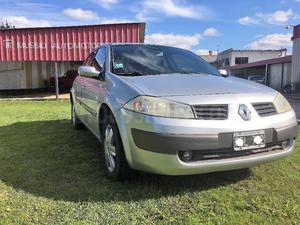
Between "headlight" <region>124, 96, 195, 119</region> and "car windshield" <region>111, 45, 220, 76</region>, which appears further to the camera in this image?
"car windshield" <region>111, 45, 220, 76</region>

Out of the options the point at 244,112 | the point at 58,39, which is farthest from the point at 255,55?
the point at 244,112

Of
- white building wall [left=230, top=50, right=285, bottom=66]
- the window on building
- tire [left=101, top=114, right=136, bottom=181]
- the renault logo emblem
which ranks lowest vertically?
tire [left=101, top=114, right=136, bottom=181]

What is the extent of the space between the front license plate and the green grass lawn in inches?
19.3

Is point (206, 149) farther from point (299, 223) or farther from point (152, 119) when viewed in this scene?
point (299, 223)

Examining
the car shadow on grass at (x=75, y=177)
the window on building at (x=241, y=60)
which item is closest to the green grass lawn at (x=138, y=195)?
the car shadow on grass at (x=75, y=177)

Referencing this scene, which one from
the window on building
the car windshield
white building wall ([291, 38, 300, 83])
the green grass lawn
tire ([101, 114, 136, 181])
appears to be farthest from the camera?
the window on building

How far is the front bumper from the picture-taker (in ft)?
11.2

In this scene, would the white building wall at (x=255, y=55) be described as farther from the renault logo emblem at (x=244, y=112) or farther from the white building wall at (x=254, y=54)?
the renault logo emblem at (x=244, y=112)

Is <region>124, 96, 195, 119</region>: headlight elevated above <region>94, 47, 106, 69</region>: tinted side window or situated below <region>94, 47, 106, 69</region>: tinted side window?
below

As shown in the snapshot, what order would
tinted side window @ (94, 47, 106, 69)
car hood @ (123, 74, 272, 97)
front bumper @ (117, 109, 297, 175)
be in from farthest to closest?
tinted side window @ (94, 47, 106, 69), car hood @ (123, 74, 272, 97), front bumper @ (117, 109, 297, 175)

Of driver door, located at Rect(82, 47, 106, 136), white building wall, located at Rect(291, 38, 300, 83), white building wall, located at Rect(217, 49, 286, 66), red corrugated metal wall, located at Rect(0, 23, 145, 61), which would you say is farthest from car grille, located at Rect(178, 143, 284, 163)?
white building wall, located at Rect(217, 49, 286, 66)

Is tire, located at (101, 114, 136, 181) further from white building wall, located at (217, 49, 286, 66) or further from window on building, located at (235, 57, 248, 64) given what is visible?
window on building, located at (235, 57, 248, 64)

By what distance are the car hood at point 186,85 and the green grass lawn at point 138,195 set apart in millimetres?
975

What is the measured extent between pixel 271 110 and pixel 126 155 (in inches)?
58.6
